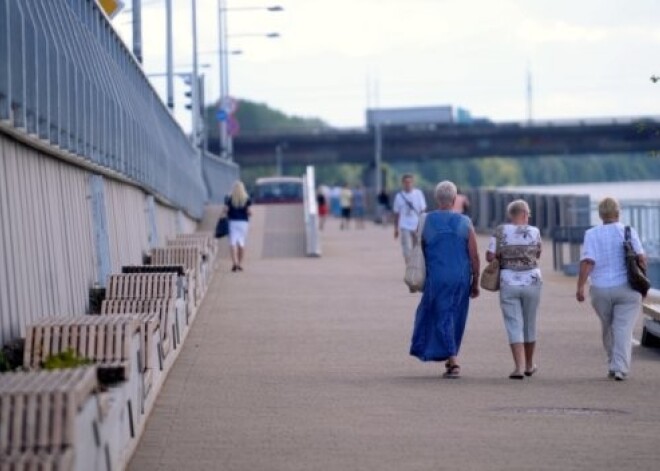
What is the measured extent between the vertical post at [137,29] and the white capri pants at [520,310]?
15.9m

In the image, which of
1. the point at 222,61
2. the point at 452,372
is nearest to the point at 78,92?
the point at 452,372

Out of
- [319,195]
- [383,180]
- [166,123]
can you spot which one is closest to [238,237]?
[166,123]

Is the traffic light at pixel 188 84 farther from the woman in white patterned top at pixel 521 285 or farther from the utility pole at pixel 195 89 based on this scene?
the woman in white patterned top at pixel 521 285

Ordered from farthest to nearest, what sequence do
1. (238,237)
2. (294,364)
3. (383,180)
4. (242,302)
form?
(383,180) < (238,237) < (242,302) < (294,364)

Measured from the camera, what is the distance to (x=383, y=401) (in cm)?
1454

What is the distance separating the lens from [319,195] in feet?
217

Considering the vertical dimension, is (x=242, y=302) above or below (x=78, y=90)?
below

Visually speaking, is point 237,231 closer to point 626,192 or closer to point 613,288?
point 626,192

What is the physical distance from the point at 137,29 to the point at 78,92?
46.6ft

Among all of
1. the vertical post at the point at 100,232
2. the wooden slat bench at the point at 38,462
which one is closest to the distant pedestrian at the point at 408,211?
the vertical post at the point at 100,232

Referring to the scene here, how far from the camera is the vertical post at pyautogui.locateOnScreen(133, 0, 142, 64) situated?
1227 inches

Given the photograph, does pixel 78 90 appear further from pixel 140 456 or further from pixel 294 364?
pixel 140 456

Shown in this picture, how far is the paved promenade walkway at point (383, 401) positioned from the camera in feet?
38.5

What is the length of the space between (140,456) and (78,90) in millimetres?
6785
